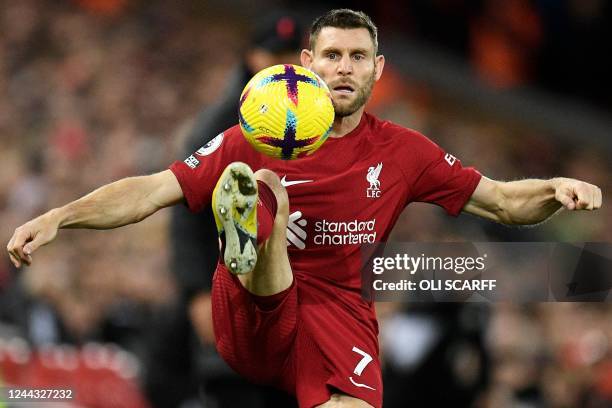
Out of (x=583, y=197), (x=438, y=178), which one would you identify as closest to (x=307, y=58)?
(x=438, y=178)

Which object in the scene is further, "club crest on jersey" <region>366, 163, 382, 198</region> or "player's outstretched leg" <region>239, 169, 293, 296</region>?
"club crest on jersey" <region>366, 163, 382, 198</region>

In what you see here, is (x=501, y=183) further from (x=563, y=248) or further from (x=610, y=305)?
(x=610, y=305)

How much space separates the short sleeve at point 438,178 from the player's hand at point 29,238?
1540 mm

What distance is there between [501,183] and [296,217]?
96 cm

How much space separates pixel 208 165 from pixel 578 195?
1494mm

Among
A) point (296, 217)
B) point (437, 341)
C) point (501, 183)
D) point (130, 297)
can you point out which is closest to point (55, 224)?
point (296, 217)

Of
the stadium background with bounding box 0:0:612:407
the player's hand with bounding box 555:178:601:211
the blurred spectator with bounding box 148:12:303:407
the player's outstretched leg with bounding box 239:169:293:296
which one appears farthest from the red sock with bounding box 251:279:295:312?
the stadium background with bounding box 0:0:612:407

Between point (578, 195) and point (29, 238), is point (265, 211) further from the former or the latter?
point (578, 195)

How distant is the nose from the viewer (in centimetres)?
541

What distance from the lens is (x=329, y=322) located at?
5.43m

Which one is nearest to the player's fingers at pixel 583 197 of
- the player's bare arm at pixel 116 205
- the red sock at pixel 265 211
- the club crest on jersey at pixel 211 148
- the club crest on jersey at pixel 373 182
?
the club crest on jersey at pixel 373 182

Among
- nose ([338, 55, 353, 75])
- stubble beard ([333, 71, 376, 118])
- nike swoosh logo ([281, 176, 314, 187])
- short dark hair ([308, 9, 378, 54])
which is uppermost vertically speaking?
short dark hair ([308, 9, 378, 54])

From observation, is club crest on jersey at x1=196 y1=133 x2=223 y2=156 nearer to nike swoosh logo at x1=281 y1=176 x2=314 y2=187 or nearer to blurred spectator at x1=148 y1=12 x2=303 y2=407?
nike swoosh logo at x1=281 y1=176 x2=314 y2=187

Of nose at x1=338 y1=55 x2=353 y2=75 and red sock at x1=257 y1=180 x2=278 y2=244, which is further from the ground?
nose at x1=338 y1=55 x2=353 y2=75
